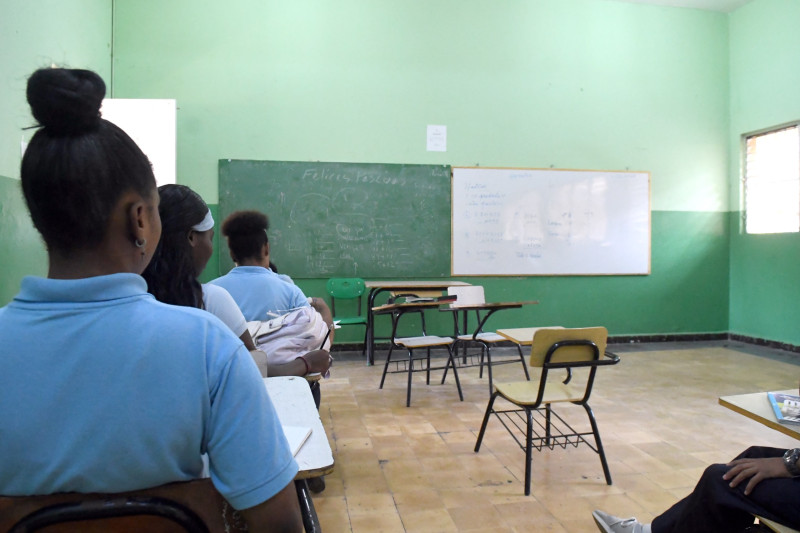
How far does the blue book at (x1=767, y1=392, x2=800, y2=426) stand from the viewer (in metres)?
1.38

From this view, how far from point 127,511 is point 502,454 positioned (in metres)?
2.40

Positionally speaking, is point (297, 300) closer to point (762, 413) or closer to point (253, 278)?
point (253, 278)

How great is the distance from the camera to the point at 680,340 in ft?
20.1

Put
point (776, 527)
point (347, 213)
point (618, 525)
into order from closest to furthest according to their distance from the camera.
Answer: point (776, 527) → point (618, 525) → point (347, 213)

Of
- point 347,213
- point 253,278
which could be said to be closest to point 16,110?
point 253,278

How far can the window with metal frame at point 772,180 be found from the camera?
213 inches

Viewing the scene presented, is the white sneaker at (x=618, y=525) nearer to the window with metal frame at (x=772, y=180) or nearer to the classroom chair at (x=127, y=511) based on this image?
the classroom chair at (x=127, y=511)

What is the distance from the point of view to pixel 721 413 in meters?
3.47

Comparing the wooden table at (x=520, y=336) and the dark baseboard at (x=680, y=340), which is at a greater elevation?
the wooden table at (x=520, y=336)

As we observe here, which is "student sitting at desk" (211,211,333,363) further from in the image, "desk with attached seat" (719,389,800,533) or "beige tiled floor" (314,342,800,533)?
"desk with attached seat" (719,389,800,533)

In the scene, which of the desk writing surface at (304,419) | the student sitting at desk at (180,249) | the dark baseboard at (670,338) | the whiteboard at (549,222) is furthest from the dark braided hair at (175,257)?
the dark baseboard at (670,338)

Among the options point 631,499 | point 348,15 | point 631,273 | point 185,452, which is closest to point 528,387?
point 631,499

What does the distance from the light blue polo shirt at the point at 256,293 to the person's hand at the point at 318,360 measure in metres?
0.24

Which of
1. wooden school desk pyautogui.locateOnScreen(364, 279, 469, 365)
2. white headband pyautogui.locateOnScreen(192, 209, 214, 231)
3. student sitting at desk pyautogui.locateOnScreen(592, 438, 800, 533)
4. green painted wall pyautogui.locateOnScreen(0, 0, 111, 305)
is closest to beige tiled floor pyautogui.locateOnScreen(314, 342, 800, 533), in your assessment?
wooden school desk pyautogui.locateOnScreen(364, 279, 469, 365)
